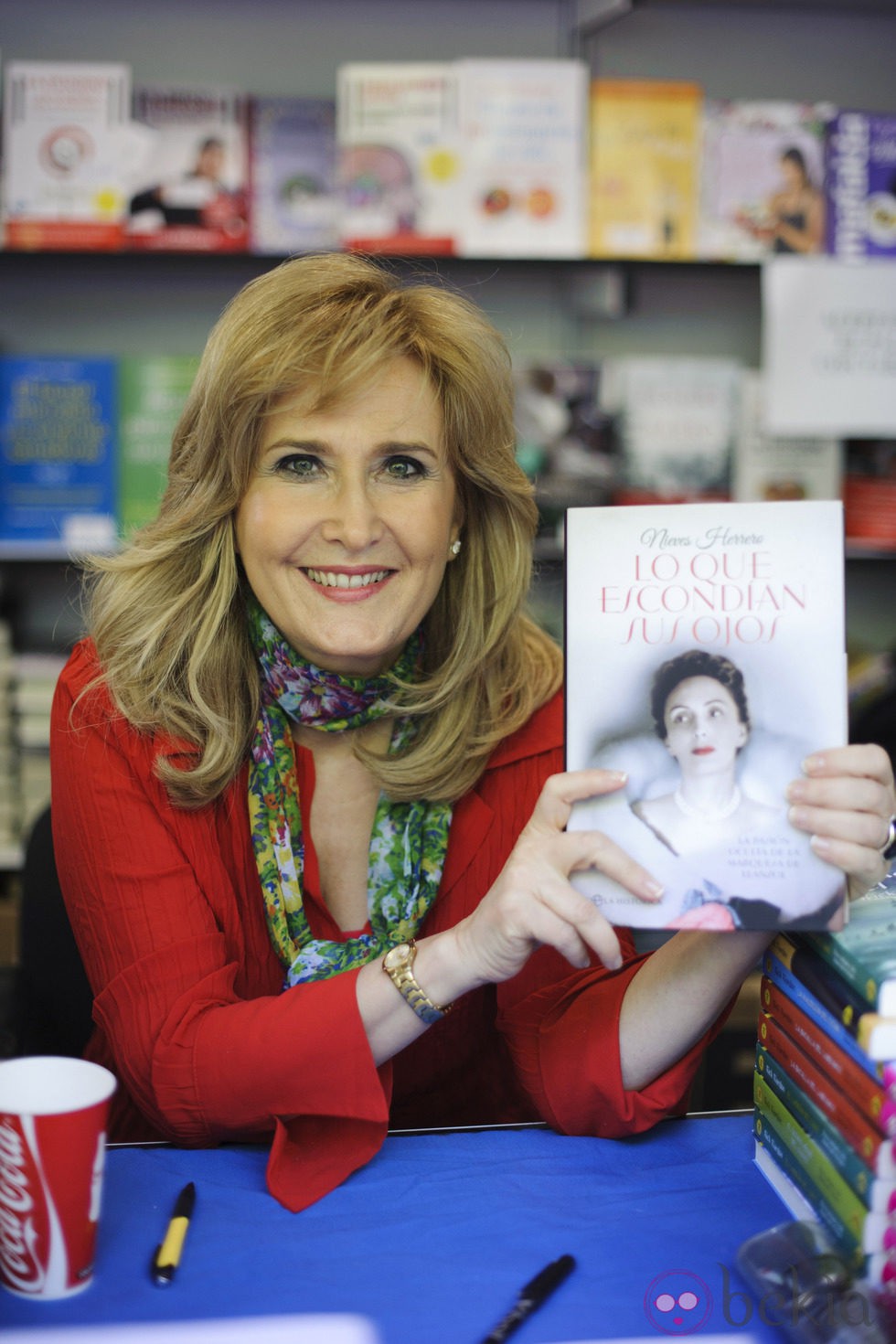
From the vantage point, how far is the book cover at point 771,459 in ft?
9.69

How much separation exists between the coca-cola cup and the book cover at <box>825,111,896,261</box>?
2.61 metres

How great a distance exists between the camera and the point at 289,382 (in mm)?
1329

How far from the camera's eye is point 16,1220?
2.81 feet

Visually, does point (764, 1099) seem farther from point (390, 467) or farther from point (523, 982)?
point (390, 467)

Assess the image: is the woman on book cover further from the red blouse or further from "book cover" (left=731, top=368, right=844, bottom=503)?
the red blouse

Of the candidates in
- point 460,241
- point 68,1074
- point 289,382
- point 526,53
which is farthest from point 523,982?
point 526,53

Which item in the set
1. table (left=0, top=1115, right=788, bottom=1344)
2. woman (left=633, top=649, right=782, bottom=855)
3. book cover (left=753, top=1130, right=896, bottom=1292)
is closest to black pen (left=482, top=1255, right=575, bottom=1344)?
table (left=0, top=1115, right=788, bottom=1344)

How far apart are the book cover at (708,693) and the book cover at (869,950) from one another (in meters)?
0.03

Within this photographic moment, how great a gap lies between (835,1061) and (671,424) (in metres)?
2.18

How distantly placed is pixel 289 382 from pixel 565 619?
51 centimetres

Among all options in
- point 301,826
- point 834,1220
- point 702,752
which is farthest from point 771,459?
point 834,1220

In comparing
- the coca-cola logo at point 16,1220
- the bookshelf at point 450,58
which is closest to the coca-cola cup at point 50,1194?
the coca-cola logo at point 16,1220

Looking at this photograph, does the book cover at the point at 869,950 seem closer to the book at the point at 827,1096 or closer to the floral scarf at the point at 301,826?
the book at the point at 827,1096

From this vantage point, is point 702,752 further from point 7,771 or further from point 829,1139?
point 7,771
